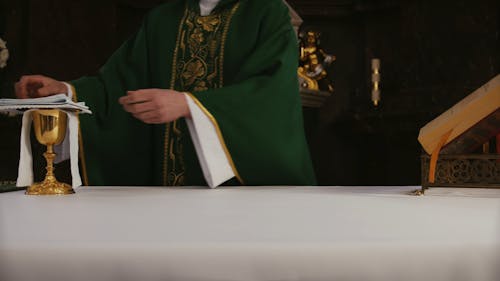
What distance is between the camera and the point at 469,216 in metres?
0.92

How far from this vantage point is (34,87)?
5.68 feet

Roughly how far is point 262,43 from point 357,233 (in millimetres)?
1235

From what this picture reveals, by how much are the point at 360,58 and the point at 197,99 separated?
9.61 ft

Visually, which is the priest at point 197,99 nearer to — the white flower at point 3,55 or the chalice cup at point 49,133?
the chalice cup at point 49,133

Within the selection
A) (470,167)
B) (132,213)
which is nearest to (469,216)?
(470,167)

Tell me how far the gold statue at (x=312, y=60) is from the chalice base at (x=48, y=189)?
272cm

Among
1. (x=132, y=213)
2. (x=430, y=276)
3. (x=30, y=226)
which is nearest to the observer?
(x=430, y=276)

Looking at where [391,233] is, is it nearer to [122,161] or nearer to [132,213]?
[132,213]

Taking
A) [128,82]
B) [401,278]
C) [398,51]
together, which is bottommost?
[401,278]

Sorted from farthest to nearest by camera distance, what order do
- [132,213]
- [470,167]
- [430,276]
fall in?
[470,167] < [132,213] < [430,276]

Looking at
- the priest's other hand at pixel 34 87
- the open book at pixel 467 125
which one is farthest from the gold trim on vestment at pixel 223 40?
the open book at pixel 467 125

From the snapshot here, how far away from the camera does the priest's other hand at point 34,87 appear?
1.71m

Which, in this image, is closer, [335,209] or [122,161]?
[335,209]

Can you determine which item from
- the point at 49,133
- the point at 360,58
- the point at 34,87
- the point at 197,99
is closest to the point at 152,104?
the point at 197,99
